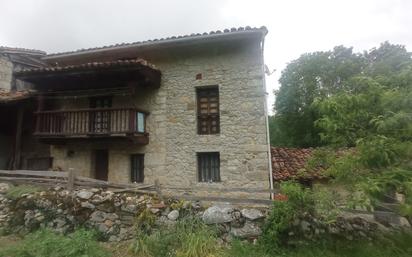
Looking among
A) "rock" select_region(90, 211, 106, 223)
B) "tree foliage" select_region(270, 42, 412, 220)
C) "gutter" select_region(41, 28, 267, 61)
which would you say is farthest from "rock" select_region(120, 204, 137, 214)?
"gutter" select_region(41, 28, 267, 61)

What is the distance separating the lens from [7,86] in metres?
14.3

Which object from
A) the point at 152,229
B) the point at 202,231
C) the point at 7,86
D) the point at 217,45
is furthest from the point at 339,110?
the point at 7,86

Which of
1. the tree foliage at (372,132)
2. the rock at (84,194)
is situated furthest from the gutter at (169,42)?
the rock at (84,194)

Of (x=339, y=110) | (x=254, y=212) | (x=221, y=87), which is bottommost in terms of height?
(x=254, y=212)

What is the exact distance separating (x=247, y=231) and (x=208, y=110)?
197 inches

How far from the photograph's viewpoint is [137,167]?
10977 millimetres

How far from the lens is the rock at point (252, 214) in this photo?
6.85 metres

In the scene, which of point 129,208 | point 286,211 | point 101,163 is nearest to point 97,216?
point 129,208

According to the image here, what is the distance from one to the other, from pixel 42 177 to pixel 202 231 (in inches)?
240

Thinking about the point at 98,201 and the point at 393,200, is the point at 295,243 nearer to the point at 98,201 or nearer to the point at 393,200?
the point at 393,200

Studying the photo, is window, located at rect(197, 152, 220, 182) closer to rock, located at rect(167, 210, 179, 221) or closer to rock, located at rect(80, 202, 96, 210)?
rock, located at rect(167, 210, 179, 221)

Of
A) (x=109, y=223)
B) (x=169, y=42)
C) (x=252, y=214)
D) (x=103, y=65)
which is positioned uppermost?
(x=169, y=42)

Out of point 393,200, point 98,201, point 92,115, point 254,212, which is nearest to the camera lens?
point 393,200

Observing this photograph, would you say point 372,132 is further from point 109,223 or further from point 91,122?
point 91,122
